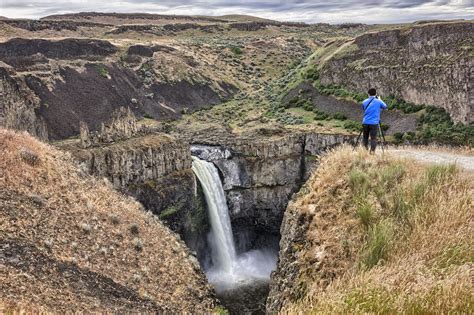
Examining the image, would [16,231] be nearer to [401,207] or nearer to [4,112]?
[401,207]

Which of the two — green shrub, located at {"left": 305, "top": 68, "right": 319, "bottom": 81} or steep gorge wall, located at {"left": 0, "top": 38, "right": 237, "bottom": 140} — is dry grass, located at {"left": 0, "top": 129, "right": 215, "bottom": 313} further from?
green shrub, located at {"left": 305, "top": 68, "right": 319, "bottom": 81}

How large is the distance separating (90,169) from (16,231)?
1224cm

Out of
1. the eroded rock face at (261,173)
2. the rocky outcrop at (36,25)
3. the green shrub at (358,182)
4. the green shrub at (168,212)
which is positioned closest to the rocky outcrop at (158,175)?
the green shrub at (168,212)

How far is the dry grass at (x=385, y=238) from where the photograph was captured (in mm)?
6482

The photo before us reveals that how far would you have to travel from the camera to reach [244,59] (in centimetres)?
9450

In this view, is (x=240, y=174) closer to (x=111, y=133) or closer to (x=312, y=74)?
(x=111, y=133)

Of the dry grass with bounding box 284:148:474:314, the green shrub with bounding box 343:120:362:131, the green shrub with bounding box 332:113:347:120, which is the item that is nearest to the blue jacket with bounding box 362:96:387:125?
the dry grass with bounding box 284:148:474:314

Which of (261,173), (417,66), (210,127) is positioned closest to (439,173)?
(261,173)

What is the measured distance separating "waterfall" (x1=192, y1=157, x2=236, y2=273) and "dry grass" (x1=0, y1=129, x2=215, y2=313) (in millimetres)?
11881

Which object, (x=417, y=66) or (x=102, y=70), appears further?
(x=102, y=70)

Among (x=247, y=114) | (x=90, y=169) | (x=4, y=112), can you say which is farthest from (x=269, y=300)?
(x=247, y=114)

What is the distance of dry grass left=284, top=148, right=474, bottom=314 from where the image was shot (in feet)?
21.3

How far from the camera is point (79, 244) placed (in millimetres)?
20094

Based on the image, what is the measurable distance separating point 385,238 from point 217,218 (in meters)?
30.3
